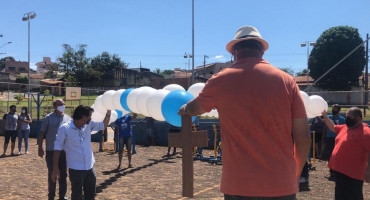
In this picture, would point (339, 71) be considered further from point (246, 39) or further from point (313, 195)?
point (246, 39)

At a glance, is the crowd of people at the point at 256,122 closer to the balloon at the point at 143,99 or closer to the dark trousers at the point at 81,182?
the dark trousers at the point at 81,182

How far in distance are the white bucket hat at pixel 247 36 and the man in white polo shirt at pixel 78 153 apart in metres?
3.37

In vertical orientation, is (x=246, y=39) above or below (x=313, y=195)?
above

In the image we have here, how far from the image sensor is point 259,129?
230 centimetres

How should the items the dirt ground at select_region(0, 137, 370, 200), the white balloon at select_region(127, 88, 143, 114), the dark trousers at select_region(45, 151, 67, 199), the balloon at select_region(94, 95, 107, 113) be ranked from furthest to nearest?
the balloon at select_region(94, 95, 107, 113) < the white balloon at select_region(127, 88, 143, 114) < the dirt ground at select_region(0, 137, 370, 200) < the dark trousers at select_region(45, 151, 67, 199)

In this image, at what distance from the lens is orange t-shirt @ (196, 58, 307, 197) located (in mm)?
2287

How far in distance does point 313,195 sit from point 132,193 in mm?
3488

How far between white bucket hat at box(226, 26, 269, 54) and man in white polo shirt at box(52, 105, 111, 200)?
337 centimetres

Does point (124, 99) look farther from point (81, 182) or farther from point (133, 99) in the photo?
point (81, 182)

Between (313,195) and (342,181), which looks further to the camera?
(313,195)

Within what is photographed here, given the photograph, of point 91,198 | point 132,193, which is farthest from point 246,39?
point 132,193

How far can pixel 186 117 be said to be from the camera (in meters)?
2.91

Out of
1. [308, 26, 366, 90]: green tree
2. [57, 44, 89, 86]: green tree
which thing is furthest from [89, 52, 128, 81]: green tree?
[308, 26, 366, 90]: green tree

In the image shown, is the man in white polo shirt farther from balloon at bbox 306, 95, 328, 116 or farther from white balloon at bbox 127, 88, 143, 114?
balloon at bbox 306, 95, 328, 116
